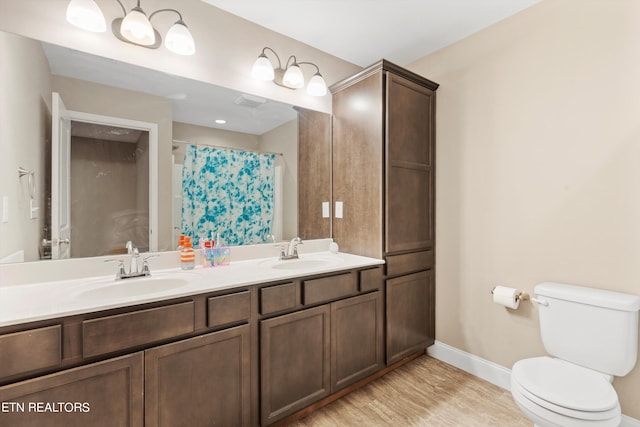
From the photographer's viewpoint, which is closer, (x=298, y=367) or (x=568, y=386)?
(x=568, y=386)

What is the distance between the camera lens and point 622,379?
162 centimetres

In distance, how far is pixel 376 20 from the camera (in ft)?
6.96

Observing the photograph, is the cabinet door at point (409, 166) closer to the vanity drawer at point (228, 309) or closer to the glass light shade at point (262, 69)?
the glass light shade at point (262, 69)

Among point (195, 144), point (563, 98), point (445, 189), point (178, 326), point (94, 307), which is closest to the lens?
point (94, 307)

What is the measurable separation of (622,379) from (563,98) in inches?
63.7

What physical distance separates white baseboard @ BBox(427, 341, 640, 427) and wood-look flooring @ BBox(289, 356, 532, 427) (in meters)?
0.04

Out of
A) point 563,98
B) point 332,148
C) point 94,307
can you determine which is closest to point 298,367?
point 94,307

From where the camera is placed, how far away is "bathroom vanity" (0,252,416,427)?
3.47 feet

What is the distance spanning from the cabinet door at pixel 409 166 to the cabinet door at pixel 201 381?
1232 mm

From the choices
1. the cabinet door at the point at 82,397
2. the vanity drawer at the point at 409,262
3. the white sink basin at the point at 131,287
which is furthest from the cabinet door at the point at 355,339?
the cabinet door at the point at 82,397

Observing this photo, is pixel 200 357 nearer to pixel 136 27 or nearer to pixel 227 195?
pixel 227 195

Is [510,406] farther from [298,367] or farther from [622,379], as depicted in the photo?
[298,367]

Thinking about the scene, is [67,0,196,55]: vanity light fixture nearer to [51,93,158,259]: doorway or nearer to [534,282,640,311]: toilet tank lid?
[51,93,158,259]: doorway

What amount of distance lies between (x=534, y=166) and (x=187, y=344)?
2264 mm
